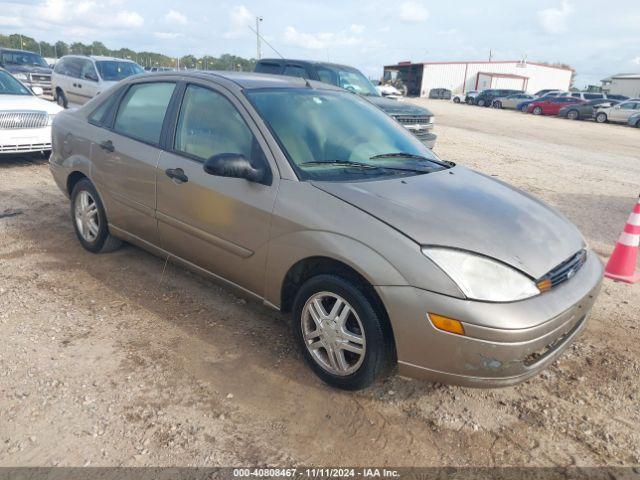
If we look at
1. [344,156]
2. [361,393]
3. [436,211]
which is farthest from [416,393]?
[344,156]

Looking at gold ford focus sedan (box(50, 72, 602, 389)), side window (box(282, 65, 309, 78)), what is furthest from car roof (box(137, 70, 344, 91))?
side window (box(282, 65, 309, 78))

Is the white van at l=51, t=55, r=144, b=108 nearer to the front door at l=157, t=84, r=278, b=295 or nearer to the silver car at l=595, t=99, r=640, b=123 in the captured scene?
the front door at l=157, t=84, r=278, b=295

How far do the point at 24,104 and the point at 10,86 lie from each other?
1.03m

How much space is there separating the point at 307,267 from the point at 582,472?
1.74 m

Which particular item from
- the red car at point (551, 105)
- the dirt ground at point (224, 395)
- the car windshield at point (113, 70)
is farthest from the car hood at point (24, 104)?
the red car at point (551, 105)

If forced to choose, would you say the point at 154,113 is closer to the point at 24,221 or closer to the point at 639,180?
the point at 24,221

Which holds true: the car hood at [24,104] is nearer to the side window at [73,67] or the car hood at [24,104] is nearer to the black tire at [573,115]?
the side window at [73,67]

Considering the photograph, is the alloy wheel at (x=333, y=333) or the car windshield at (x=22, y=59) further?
the car windshield at (x=22, y=59)

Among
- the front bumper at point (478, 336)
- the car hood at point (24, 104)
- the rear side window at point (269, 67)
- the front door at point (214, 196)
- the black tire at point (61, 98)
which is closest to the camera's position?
the front bumper at point (478, 336)

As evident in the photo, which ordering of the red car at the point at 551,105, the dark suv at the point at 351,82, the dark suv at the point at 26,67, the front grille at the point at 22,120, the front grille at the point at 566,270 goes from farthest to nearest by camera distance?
the red car at the point at 551,105
the dark suv at the point at 26,67
the dark suv at the point at 351,82
the front grille at the point at 22,120
the front grille at the point at 566,270

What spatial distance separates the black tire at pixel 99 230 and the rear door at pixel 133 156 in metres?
0.16

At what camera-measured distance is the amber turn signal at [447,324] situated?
2359 millimetres

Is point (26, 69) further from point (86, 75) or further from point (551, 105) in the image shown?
point (551, 105)

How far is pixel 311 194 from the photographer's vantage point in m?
2.87
